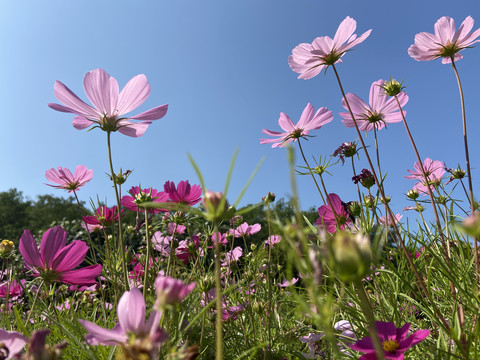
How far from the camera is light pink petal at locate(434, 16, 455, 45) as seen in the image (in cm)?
87

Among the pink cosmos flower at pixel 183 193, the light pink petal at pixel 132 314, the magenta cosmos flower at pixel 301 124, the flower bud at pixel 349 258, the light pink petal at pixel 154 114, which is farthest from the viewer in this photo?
the magenta cosmos flower at pixel 301 124

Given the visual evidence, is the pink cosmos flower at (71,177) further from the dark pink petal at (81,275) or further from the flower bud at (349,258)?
the flower bud at (349,258)

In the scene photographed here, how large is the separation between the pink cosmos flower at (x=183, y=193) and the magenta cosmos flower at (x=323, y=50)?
47 cm

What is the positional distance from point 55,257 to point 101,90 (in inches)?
13.2

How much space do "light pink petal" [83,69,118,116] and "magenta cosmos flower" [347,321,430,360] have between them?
0.61m

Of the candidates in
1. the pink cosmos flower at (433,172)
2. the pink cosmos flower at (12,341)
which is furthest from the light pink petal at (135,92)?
the pink cosmos flower at (433,172)

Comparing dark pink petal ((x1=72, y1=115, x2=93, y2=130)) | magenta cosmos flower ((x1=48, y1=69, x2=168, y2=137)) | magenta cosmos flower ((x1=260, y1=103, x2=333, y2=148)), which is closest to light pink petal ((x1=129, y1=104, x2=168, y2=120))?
magenta cosmos flower ((x1=48, y1=69, x2=168, y2=137))

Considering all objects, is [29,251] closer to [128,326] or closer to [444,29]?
[128,326]

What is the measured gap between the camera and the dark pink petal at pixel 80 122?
681mm

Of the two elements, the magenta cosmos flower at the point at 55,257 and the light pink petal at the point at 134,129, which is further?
the light pink petal at the point at 134,129

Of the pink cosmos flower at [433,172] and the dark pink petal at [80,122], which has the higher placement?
the pink cosmos flower at [433,172]

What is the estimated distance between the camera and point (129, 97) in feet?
2.17

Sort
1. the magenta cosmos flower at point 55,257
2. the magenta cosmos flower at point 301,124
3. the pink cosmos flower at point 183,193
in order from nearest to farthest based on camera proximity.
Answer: the magenta cosmos flower at point 55,257, the pink cosmos flower at point 183,193, the magenta cosmos flower at point 301,124

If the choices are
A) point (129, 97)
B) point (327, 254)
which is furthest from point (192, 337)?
point (327, 254)
